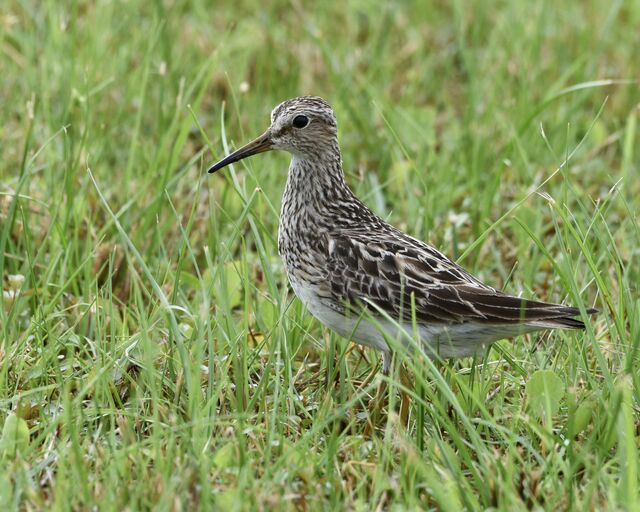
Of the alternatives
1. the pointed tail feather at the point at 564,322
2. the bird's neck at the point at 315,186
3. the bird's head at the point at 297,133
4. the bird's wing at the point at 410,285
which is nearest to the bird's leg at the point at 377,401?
the bird's wing at the point at 410,285

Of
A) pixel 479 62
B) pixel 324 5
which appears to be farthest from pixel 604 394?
pixel 324 5

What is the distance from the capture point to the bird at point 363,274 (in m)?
5.00

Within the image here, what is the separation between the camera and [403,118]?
320 inches

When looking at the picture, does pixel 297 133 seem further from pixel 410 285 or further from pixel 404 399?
pixel 404 399

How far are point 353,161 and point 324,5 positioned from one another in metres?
2.57

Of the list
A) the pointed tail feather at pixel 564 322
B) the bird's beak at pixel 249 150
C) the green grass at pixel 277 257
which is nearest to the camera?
the green grass at pixel 277 257

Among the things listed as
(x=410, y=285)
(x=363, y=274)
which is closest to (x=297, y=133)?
(x=363, y=274)

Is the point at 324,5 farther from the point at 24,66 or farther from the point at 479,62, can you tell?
the point at 24,66

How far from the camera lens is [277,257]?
688cm

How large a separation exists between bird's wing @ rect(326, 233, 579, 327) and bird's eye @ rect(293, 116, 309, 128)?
2.09ft

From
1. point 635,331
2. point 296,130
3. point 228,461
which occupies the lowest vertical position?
point 228,461

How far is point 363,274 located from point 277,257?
166 centimetres

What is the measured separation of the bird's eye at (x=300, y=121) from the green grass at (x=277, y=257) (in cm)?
33

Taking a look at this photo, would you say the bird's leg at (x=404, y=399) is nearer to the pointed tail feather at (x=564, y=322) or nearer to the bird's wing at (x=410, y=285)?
the bird's wing at (x=410, y=285)
